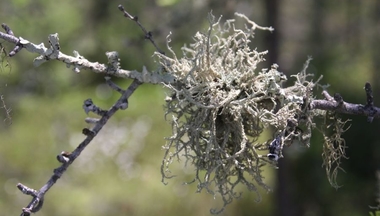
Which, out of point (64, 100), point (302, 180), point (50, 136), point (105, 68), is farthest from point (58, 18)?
point (105, 68)

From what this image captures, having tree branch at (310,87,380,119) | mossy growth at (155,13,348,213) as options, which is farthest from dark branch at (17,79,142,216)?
tree branch at (310,87,380,119)

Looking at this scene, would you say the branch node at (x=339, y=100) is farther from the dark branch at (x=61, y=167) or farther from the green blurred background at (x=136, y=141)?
the green blurred background at (x=136, y=141)

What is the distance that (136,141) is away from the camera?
20.5ft

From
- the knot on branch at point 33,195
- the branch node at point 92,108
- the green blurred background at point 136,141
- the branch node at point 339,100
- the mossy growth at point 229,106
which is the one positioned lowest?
the knot on branch at point 33,195

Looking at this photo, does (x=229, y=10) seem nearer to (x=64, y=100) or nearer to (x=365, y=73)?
(x=365, y=73)

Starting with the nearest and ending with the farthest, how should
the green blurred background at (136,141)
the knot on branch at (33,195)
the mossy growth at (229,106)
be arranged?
the knot on branch at (33,195) < the mossy growth at (229,106) < the green blurred background at (136,141)

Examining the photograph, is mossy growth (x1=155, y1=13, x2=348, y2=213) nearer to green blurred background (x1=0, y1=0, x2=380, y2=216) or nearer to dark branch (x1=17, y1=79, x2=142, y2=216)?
dark branch (x1=17, y1=79, x2=142, y2=216)

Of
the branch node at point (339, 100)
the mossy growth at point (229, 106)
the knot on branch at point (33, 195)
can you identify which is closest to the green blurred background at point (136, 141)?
the mossy growth at point (229, 106)

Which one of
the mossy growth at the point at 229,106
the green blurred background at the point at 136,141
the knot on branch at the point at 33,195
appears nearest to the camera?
the knot on branch at the point at 33,195

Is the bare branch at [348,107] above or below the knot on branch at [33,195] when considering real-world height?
above

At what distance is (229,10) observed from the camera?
3139mm

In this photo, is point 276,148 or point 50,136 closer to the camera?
point 276,148

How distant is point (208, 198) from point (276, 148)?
3654 millimetres

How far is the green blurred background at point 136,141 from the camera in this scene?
13.8ft
